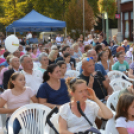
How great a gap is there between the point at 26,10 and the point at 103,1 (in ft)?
70.2

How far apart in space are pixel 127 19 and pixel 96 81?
3053 cm

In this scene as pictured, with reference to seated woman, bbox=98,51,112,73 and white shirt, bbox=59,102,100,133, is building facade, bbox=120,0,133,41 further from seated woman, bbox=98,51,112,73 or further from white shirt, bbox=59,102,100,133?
white shirt, bbox=59,102,100,133

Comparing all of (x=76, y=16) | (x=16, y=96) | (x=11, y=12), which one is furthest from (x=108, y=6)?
(x=11, y=12)

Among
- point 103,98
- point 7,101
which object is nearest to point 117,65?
point 103,98

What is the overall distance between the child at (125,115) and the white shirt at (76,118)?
11.3 inches

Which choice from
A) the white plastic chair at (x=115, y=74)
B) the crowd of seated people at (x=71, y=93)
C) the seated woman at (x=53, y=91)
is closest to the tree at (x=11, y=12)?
the crowd of seated people at (x=71, y=93)

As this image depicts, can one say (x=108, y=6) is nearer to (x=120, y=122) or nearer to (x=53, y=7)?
(x=53, y=7)

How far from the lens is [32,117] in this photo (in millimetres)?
3906

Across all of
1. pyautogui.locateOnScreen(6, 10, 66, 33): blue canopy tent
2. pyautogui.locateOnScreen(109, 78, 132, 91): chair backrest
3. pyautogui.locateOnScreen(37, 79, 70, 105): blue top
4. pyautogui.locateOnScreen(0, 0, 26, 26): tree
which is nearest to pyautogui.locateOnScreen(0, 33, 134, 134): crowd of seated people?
pyautogui.locateOnScreen(37, 79, 70, 105): blue top

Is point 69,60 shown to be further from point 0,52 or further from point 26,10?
point 26,10

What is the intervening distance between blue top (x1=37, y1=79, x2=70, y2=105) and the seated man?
56 cm

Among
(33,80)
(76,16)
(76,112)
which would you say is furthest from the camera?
(76,16)

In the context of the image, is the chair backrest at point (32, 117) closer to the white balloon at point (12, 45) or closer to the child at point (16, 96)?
the child at point (16, 96)

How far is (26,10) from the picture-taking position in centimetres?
4016
